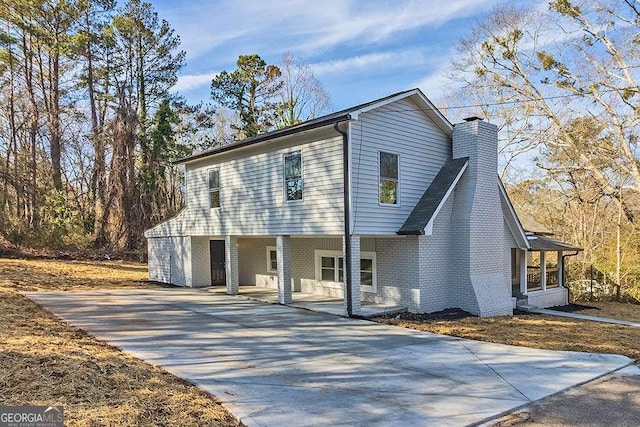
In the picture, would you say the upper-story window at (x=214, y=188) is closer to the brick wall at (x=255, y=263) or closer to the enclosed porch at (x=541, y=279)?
the brick wall at (x=255, y=263)

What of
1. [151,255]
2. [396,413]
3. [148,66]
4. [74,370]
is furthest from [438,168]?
[148,66]

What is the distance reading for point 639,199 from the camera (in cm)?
2269

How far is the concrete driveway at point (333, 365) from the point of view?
5012 mm

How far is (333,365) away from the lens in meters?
6.84

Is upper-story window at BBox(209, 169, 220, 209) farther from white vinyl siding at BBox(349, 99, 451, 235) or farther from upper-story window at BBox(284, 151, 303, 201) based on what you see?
white vinyl siding at BBox(349, 99, 451, 235)

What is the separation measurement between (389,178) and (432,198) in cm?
137

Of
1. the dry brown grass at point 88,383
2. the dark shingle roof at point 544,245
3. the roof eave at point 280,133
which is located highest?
the roof eave at point 280,133

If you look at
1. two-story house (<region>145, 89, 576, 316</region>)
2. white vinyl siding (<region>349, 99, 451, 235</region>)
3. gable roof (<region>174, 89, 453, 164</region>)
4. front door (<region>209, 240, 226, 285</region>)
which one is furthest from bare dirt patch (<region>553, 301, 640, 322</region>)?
front door (<region>209, 240, 226, 285</region>)

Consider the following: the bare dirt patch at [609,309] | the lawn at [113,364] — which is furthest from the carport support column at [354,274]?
the bare dirt patch at [609,309]

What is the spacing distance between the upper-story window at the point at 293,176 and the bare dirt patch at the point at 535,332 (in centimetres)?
415

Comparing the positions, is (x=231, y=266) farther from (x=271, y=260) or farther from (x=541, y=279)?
(x=541, y=279)

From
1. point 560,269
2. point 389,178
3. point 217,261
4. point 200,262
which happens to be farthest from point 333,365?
point 560,269

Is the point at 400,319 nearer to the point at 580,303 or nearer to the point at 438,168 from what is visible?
the point at 438,168

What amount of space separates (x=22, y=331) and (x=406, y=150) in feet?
31.7
